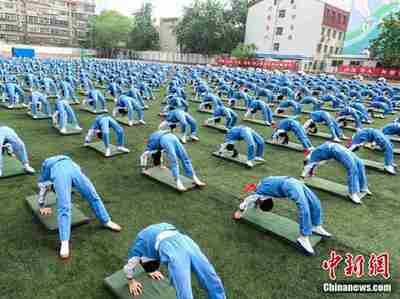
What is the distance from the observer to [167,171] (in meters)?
7.98

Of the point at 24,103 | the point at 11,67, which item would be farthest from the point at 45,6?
the point at 24,103

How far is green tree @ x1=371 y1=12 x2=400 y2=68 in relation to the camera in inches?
1533

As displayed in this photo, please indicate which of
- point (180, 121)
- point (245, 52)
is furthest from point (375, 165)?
point (245, 52)

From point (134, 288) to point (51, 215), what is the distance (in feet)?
8.39

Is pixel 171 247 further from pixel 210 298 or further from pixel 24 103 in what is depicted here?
pixel 24 103

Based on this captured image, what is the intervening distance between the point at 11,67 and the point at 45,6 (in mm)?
60372

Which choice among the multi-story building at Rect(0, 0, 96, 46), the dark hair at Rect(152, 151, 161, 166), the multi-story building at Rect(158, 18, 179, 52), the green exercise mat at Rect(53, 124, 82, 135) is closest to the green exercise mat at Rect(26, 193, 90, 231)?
the dark hair at Rect(152, 151, 161, 166)

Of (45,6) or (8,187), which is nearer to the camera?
(8,187)

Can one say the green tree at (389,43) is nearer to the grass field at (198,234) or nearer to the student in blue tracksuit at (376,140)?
the student in blue tracksuit at (376,140)

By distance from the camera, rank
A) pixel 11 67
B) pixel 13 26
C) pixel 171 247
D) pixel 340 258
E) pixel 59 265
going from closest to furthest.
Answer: pixel 171 247 → pixel 59 265 → pixel 340 258 → pixel 11 67 → pixel 13 26

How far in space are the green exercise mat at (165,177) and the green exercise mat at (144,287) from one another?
9.90 ft

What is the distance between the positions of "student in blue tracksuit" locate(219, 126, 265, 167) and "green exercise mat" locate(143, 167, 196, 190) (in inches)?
79.7

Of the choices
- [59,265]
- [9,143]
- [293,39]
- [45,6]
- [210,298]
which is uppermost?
[45,6]

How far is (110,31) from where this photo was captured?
6812 cm
